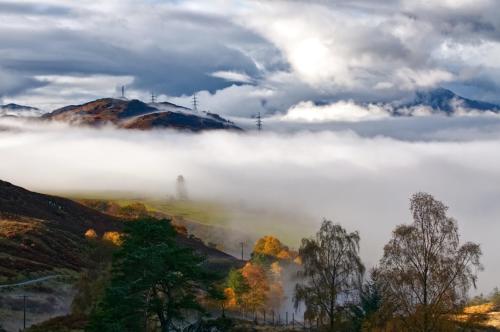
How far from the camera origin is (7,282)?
481 ft

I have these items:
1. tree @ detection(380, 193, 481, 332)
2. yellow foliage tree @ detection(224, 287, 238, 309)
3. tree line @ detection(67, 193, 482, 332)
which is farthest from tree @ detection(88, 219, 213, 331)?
yellow foliage tree @ detection(224, 287, 238, 309)

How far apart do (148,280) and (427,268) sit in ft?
82.7

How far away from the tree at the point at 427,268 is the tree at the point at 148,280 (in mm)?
19247

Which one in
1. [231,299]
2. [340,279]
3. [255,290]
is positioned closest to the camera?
[340,279]

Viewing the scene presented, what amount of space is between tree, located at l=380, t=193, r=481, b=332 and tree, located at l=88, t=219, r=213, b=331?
63.1ft

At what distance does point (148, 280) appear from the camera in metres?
62.8

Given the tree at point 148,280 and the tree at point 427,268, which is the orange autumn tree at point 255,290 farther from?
the tree at point 427,268

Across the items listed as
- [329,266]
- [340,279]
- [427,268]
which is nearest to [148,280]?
[329,266]

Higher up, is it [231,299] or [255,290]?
[255,290]

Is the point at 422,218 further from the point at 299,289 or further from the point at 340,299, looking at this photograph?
the point at 340,299

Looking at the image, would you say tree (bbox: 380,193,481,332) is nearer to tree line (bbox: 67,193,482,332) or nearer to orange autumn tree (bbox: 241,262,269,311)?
tree line (bbox: 67,193,482,332)

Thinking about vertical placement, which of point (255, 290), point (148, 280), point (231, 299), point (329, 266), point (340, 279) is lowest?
point (231, 299)

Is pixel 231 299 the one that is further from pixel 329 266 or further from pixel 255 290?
pixel 329 266

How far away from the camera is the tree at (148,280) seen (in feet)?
204
